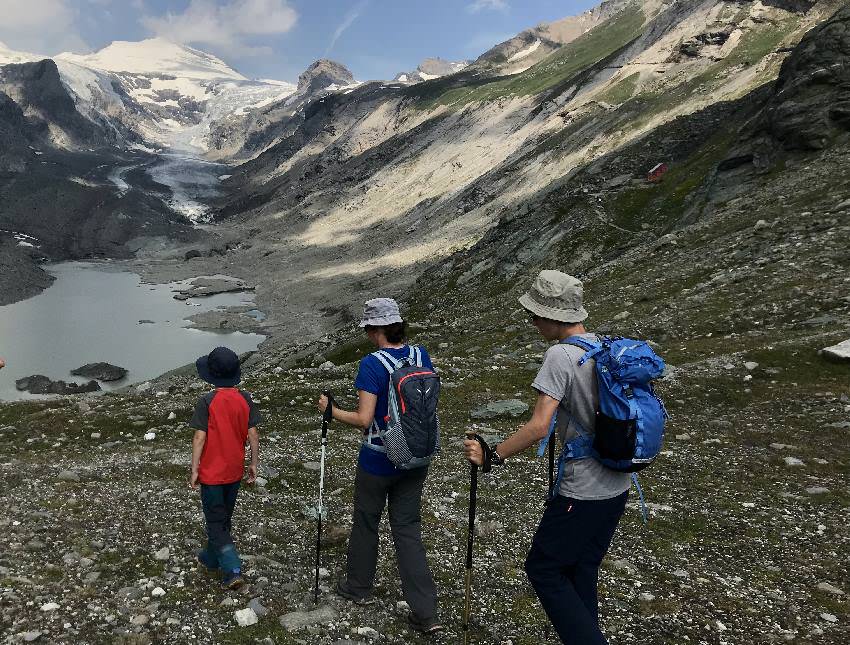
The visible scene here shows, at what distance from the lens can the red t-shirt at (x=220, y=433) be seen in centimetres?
673

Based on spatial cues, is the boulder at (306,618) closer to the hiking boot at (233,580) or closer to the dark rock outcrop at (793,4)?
the hiking boot at (233,580)

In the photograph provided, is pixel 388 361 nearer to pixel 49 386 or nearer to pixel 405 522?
pixel 405 522

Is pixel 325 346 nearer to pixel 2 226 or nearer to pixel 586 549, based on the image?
pixel 586 549

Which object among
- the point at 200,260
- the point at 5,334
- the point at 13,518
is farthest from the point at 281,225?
the point at 13,518

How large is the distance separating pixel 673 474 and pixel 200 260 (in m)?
109

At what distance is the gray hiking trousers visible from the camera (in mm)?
6262

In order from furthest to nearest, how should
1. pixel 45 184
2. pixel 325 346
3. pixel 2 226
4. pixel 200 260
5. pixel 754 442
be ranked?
pixel 45 184 → pixel 2 226 → pixel 200 260 → pixel 325 346 → pixel 754 442

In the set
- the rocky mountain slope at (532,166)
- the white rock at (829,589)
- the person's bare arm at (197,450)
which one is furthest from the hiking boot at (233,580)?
the rocky mountain slope at (532,166)

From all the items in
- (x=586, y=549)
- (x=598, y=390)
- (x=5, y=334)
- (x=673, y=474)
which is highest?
(x=598, y=390)

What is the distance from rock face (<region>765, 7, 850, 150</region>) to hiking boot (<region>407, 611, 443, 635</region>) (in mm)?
34899

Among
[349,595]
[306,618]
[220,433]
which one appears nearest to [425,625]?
[349,595]

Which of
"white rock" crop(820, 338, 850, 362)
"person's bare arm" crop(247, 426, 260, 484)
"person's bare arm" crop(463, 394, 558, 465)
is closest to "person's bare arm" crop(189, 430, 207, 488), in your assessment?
"person's bare arm" crop(247, 426, 260, 484)

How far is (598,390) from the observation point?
15.5ft

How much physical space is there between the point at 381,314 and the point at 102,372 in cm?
5209
